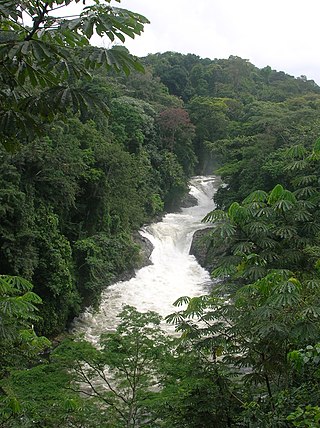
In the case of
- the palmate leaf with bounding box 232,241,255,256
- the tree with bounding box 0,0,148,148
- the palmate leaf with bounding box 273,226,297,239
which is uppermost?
the tree with bounding box 0,0,148,148

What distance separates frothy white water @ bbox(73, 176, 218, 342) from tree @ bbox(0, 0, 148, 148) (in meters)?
8.28

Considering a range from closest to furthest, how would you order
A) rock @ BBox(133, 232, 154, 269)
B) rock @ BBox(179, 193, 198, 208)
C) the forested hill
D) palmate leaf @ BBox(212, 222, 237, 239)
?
palmate leaf @ BBox(212, 222, 237, 239)
the forested hill
rock @ BBox(133, 232, 154, 269)
rock @ BBox(179, 193, 198, 208)

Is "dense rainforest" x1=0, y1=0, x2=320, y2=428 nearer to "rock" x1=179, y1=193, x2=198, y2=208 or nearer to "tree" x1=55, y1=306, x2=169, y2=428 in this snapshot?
"tree" x1=55, y1=306, x2=169, y2=428

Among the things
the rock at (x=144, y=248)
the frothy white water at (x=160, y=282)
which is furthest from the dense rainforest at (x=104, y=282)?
the rock at (x=144, y=248)

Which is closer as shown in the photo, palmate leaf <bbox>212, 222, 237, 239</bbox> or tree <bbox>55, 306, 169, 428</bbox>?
palmate leaf <bbox>212, 222, 237, 239</bbox>

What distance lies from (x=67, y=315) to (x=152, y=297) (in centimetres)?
368

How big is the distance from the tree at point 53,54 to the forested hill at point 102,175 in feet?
0.21

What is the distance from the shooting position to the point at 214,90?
40656 mm

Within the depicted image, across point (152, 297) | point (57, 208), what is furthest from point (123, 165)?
point (152, 297)

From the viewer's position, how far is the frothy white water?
13.1 m

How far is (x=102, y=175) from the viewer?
14375 mm

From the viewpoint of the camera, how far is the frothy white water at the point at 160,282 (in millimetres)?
13109

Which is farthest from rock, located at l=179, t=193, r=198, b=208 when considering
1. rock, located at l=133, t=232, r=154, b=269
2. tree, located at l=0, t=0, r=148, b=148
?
tree, located at l=0, t=0, r=148, b=148

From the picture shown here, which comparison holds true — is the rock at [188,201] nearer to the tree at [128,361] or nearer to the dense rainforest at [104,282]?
the dense rainforest at [104,282]
